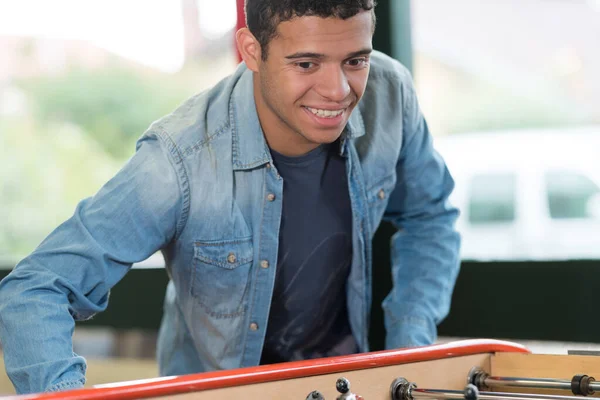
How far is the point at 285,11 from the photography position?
1771mm

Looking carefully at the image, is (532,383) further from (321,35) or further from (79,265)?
(79,265)

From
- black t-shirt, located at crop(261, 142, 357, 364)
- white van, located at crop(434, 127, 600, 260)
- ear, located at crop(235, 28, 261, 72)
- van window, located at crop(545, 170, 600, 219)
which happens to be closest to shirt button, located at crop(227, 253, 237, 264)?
black t-shirt, located at crop(261, 142, 357, 364)

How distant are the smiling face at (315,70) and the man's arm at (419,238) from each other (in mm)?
382

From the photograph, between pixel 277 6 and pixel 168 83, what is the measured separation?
1924 mm

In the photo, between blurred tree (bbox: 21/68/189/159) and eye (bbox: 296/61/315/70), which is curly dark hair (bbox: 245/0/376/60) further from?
blurred tree (bbox: 21/68/189/159)

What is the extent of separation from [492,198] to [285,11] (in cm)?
136

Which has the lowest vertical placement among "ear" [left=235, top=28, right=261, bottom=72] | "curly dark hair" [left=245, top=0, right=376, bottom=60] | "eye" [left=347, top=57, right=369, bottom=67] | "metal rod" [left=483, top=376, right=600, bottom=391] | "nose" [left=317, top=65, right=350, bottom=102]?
"metal rod" [left=483, top=376, right=600, bottom=391]

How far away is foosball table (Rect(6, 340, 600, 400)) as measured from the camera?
1239mm

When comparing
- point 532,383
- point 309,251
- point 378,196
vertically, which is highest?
point 378,196

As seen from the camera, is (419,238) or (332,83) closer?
(332,83)

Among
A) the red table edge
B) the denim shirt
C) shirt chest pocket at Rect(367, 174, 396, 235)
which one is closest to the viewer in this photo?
the red table edge

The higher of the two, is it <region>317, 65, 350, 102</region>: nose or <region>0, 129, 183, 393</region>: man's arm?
<region>317, 65, 350, 102</region>: nose

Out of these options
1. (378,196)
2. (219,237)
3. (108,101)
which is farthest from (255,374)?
(108,101)

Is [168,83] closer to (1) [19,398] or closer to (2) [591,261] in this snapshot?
(2) [591,261]
